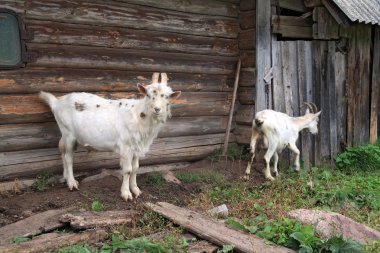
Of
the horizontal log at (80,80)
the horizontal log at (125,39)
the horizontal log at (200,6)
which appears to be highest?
the horizontal log at (200,6)

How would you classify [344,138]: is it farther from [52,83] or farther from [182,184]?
[52,83]

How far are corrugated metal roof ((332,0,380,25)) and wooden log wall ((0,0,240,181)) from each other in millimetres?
2181

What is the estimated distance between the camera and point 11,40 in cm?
645

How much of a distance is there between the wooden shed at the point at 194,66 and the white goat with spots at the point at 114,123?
422 millimetres

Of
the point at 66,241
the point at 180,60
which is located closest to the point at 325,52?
the point at 180,60

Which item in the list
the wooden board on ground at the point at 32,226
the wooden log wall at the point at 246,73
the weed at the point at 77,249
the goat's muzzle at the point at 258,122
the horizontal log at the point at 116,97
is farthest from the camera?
the wooden log wall at the point at 246,73

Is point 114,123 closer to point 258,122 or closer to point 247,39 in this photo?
point 258,122

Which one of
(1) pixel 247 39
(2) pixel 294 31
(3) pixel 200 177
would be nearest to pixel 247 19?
(1) pixel 247 39

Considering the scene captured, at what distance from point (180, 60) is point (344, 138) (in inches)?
181

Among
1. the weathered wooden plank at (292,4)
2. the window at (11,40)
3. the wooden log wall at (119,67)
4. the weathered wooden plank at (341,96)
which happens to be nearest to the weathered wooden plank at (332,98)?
the weathered wooden plank at (341,96)

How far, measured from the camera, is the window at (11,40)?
6.36 meters

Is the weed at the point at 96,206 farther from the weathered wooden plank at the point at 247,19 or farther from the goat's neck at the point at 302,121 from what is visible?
the weathered wooden plank at the point at 247,19

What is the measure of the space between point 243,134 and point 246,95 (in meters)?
0.80

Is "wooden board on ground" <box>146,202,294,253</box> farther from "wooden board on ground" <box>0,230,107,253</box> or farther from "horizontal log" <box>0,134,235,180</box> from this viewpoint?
"horizontal log" <box>0,134,235,180</box>
